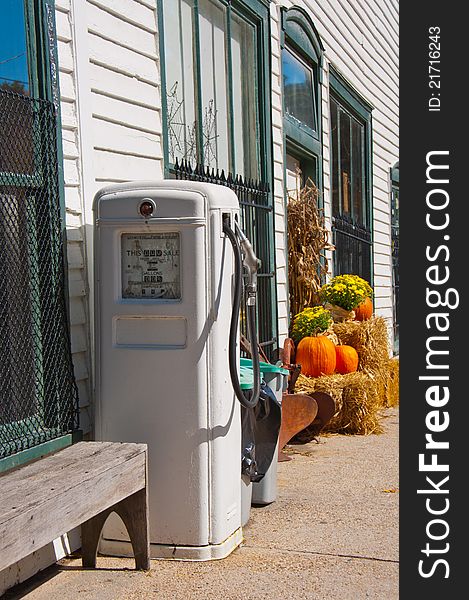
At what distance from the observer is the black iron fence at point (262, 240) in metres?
7.37

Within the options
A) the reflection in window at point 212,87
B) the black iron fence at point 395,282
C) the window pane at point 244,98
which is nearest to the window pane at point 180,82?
the reflection in window at point 212,87

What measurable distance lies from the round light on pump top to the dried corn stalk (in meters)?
4.71

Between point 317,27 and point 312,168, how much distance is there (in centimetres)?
156

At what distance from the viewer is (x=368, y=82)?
12812mm

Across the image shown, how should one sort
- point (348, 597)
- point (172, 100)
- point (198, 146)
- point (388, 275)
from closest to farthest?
1. point (348, 597)
2. point (172, 100)
3. point (198, 146)
4. point (388, 275)

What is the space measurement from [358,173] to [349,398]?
510 centimetres

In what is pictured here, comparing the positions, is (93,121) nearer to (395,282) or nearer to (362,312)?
(362,312)

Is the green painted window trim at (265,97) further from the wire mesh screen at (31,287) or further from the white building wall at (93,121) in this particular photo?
the wire mesh screen at (31,287)

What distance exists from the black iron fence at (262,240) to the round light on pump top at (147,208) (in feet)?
8.99

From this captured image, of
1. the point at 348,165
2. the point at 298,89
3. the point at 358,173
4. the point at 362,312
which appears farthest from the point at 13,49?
the point at 358,173

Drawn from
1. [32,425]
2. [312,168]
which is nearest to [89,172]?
[32,425]

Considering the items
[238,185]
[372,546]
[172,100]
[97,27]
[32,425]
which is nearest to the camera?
[32,425]

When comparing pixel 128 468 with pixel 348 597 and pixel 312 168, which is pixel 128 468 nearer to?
pixel 348 597

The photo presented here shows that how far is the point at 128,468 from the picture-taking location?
4.11 m
